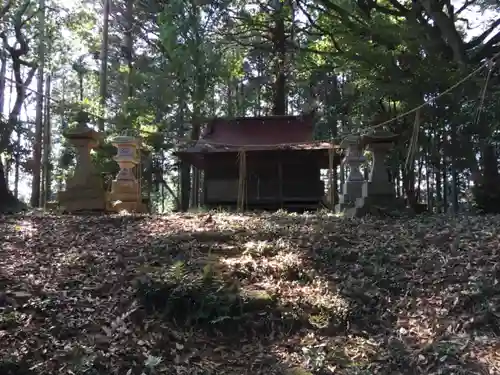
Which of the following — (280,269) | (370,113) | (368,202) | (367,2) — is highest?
(367,2)

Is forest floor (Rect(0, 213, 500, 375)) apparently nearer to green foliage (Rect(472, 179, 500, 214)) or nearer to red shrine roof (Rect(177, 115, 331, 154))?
green foliage (Rect(472, 179, 500, 214))

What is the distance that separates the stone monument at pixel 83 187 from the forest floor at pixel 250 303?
2469 mm

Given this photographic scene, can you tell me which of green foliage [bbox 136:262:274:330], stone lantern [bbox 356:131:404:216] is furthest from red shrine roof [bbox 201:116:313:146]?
green foliage [bbox 136:262:274:330]

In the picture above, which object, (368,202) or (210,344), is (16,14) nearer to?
(368,202)

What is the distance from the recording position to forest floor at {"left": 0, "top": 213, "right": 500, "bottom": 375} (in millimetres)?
3764

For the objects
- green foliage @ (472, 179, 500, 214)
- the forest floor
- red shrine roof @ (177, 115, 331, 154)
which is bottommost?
the forest floor

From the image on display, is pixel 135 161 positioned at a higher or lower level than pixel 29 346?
higher

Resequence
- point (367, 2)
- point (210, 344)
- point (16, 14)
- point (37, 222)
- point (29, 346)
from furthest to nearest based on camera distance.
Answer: point (16, 14)
point (367, 2)
point (37, 222)
point (210, 344)
point (29, 346)

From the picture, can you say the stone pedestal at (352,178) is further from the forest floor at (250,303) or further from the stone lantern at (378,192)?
the forest floor at (250,303)

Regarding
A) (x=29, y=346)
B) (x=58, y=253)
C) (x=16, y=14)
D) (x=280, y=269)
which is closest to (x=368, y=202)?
(x=280, y=269)

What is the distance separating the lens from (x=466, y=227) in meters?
6.82

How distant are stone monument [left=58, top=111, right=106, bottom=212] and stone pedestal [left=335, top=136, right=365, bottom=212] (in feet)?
15.2

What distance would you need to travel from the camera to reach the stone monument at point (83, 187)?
8.91 meters

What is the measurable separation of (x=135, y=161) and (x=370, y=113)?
24.2ft
